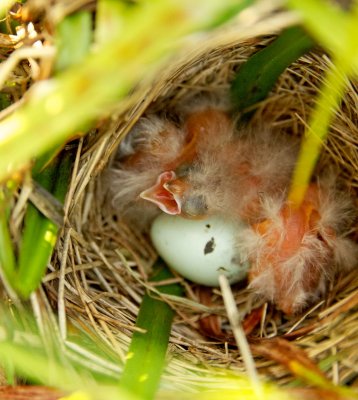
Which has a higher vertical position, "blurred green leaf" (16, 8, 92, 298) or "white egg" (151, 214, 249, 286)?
"white egg" (151, 214, 249, 286)

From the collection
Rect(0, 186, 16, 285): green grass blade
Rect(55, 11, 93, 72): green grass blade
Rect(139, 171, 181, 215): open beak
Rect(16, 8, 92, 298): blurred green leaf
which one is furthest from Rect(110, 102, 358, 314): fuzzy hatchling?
Rect(55, 11, 93, 72): green grass blade

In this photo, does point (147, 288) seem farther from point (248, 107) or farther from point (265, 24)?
point (265, 24)

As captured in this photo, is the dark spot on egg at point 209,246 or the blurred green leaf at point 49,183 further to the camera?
the dark spot on egg at point 209,246

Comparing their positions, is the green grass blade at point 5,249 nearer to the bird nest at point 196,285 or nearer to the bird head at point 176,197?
the bird nest at point 196,285

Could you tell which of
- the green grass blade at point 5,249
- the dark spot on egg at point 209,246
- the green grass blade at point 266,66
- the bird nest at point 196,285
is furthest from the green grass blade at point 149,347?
the green grass blade at point 266,66

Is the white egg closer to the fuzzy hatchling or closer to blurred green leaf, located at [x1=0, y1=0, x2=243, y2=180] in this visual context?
the fuzzy hatchling

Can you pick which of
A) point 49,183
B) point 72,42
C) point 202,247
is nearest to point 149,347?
point 202,247

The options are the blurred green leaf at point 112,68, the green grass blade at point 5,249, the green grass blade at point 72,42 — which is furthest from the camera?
the green grass blade at point 5,249

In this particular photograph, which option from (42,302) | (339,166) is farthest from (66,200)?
(339,166)

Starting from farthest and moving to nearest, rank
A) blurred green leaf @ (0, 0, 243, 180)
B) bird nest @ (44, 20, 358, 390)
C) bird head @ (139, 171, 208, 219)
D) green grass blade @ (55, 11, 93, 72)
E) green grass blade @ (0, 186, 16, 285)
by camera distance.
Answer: bird head @ (139, 171, 208, 219) → bird nest @ (44, 20, 358, 390) → green grass blade @ (0, 186, 16, 285) → green grass blade @ (55, 11, 93, 72) → blurred green leaf @ (0, 0, 243, 180)
